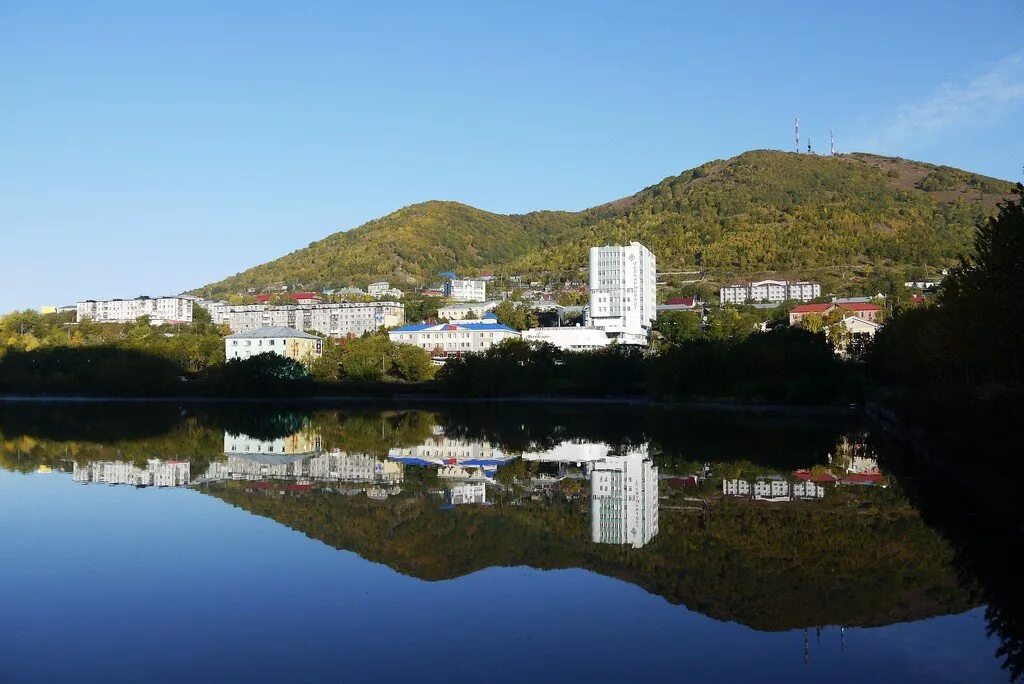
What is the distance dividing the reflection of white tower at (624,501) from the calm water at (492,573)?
82mm

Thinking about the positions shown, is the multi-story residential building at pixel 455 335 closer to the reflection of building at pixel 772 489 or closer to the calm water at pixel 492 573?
the calm water at pixel 492 573

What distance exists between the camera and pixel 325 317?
111000 millimetres

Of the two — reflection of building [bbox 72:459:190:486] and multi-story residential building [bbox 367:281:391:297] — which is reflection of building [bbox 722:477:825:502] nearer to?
reflection of building [bbox 72:459:190:486]

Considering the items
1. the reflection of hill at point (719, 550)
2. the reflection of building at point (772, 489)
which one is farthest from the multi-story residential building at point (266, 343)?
the reflection of hill at point (719, 550)

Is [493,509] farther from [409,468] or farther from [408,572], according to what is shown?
[409,468]

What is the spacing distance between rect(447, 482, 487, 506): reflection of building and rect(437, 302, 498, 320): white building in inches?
3106

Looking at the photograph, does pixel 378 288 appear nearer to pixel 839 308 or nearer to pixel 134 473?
pixel 839 308

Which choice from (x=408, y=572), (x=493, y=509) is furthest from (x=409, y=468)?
(x=408, y=572)

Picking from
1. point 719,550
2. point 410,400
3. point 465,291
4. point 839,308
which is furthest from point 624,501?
point 465,291

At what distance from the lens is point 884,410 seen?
108ft

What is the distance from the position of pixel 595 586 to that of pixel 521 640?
2.32 metres

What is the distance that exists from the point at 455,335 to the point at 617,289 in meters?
14.6

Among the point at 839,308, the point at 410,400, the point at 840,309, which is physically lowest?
the point at 410,400

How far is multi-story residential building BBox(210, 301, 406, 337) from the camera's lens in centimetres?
10706
